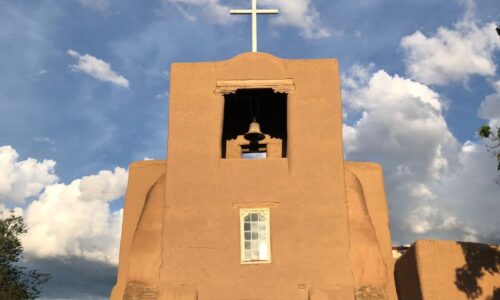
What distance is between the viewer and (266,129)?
59.6ft

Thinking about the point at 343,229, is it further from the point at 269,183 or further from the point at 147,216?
the point at 147,216

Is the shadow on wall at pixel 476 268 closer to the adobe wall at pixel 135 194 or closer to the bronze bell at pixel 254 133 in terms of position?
the bronze bell at pixel 254 133

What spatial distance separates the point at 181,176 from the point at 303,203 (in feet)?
10.2

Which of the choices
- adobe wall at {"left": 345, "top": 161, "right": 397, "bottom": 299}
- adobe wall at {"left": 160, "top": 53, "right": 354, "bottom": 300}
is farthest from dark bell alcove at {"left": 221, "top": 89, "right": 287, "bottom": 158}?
adobe wall at {"left": 345, "top": 161, "right": 397, "bottom": 299}

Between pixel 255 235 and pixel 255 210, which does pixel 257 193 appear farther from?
pixel 255 235

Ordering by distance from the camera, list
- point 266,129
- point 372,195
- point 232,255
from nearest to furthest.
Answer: point 232,255, point 372,195, point 266,129

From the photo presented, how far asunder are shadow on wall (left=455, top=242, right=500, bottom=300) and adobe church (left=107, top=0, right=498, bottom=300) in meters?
1.98

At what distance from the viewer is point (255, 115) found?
59.3 feet

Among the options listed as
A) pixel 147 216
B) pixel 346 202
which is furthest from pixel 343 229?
pixel 147 216

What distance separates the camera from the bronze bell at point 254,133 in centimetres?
1562

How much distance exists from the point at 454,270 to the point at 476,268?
52 centimetres

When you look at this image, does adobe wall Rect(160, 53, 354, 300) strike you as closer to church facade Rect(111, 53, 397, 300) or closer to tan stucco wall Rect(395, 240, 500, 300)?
church facade Rect(111, 53, 397, 300)

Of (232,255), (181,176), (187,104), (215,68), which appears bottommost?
(232,255)

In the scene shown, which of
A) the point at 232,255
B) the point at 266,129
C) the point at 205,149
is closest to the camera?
the point at 232,255
